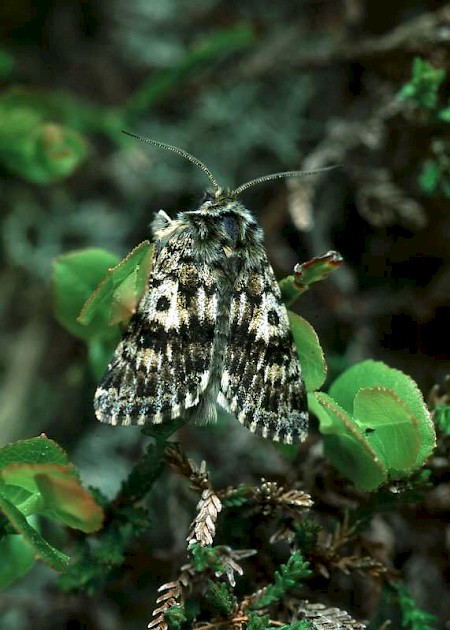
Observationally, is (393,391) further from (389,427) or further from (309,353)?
(309,353)

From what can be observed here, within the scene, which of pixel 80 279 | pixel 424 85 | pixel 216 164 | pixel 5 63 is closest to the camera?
pixel 80 279

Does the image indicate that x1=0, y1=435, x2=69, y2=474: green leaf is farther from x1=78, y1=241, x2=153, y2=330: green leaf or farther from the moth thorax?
the moth thorax

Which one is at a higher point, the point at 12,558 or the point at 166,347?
the point at 166,347

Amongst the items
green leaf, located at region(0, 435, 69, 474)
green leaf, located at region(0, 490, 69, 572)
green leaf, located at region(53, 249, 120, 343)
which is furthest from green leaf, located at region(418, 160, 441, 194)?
green leaf, located at region(0, 490, 69, 572)

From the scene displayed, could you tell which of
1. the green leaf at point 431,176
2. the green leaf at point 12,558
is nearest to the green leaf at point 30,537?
the green leaf at point 12,558

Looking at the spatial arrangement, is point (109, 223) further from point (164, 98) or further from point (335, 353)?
point (335, 353)

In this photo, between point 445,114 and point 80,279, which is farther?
point 445,114

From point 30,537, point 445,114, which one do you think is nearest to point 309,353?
point 30,537
